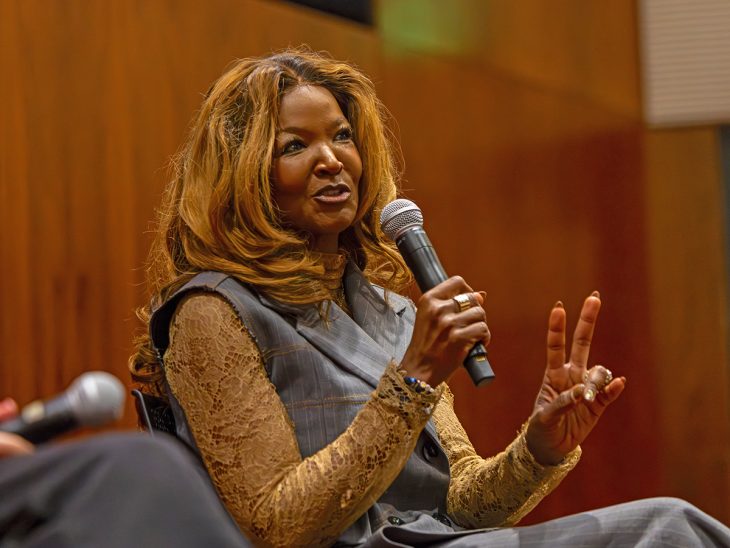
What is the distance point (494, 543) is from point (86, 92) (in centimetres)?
125

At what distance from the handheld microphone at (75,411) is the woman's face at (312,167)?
27.0 inches

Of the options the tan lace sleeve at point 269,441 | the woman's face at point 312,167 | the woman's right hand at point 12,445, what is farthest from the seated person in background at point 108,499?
the woman's face at point 312,167

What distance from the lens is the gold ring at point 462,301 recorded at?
1.36m

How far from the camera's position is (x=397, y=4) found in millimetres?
2996

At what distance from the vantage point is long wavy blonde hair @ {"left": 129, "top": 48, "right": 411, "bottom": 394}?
154cm

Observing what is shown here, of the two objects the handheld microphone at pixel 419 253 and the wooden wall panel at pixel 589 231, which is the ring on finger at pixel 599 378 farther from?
the wooden wall panel at pixel 589 231

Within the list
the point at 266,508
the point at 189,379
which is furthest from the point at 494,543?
the point at 189,379

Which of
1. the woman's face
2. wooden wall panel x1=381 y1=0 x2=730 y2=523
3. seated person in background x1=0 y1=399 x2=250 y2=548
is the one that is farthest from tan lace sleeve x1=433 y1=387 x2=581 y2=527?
wooden wall panel x1=381 y1=0 x2=730 y2=523

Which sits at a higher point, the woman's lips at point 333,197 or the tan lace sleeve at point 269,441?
the woman's lips at point 333,197

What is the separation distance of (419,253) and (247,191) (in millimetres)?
271

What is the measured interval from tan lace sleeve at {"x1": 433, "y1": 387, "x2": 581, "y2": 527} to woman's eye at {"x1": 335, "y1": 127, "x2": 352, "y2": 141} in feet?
1.69

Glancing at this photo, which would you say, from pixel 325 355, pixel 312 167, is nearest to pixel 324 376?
pixel 325 355

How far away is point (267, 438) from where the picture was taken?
139 centimetres

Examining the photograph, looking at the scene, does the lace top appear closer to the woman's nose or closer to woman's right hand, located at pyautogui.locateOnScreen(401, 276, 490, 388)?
woman's right hand, located at pyautogui.locateOnScreen(401, 276, 490, 388)
